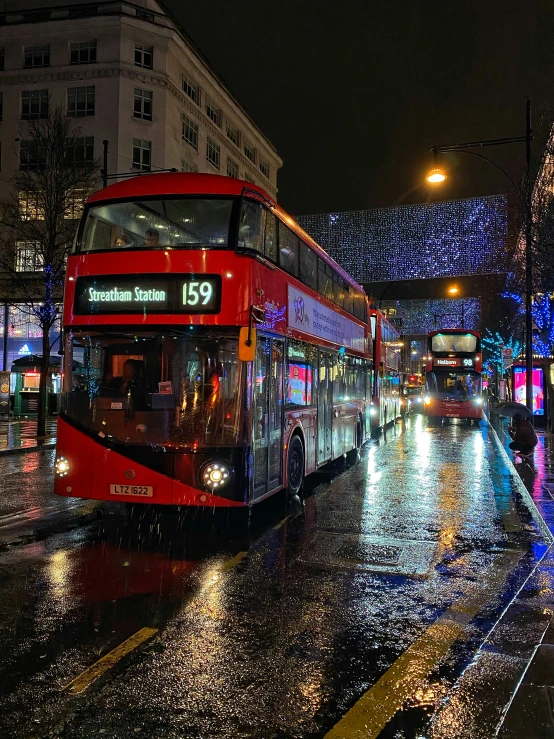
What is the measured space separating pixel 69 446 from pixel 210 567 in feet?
7.95

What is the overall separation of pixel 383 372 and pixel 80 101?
26.3 metres

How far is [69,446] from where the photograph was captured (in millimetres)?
7414

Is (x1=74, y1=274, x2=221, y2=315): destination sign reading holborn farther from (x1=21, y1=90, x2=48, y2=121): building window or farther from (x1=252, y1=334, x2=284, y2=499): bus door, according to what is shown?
(x1=21, y1=90, x2=48, y2=121): building window

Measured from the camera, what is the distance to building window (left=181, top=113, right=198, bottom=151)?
128ft

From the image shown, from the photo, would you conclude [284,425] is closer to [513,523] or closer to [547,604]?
[513,523]

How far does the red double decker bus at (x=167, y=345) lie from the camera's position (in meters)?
7.16

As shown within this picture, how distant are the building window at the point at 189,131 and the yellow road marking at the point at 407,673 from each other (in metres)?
38.4

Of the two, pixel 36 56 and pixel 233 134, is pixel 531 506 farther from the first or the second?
pixel 233 134

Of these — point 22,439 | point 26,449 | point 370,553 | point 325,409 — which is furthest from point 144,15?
point 370,553

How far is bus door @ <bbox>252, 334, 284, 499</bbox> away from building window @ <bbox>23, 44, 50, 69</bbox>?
36290 mm

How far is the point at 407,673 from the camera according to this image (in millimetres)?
3982

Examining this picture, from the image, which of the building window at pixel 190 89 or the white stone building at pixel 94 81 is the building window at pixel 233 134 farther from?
the white stone building at pixel 94 81

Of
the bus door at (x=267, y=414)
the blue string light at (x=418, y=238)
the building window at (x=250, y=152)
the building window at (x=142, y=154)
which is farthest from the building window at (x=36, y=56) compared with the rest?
the bus door at (x=267, y=414)

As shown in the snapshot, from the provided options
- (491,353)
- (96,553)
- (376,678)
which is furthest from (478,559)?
(491,353)
